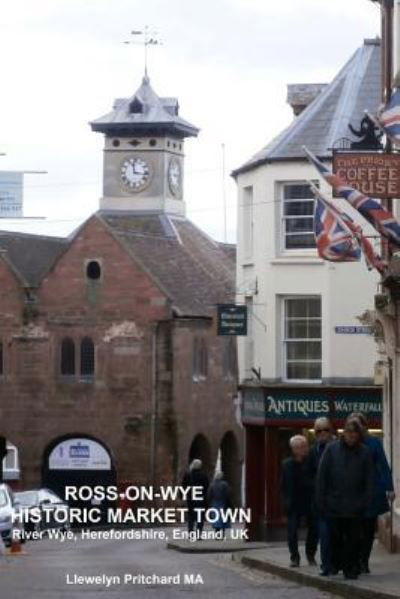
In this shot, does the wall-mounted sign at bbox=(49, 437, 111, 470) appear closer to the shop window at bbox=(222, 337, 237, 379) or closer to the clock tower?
the shop window at bbox=(222, 337, 237, 379)

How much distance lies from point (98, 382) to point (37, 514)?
76.8 ft

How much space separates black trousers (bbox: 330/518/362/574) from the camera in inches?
818

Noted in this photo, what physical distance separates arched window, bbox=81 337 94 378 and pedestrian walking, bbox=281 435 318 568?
49.9 metres

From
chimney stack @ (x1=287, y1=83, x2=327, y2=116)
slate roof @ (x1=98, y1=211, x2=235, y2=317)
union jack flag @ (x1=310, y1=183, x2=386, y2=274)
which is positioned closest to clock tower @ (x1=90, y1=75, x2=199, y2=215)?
slate roof @ (x1=98, y1=211, x2=235, y2=317)

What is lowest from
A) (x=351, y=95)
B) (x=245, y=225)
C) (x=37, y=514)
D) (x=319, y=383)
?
(x=37, y=514)

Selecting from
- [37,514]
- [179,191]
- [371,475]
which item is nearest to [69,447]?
[37,514]

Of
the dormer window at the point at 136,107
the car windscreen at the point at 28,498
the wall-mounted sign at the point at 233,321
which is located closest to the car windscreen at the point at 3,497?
the wall-mounted sign at the point at 233,321

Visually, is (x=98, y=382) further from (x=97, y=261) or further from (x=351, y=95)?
(x=351, y=95)

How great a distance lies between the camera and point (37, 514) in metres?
50.3

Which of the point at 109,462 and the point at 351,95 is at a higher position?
the point at 351,95

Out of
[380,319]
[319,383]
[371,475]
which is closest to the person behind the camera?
[371,475]

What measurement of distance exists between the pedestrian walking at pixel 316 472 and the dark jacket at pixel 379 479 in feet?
1.94

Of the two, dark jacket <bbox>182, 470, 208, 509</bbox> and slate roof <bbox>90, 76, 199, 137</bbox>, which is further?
slate roof <bbox>90, 76, 199, 137</bbox>

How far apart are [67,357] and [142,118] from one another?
4015cm
